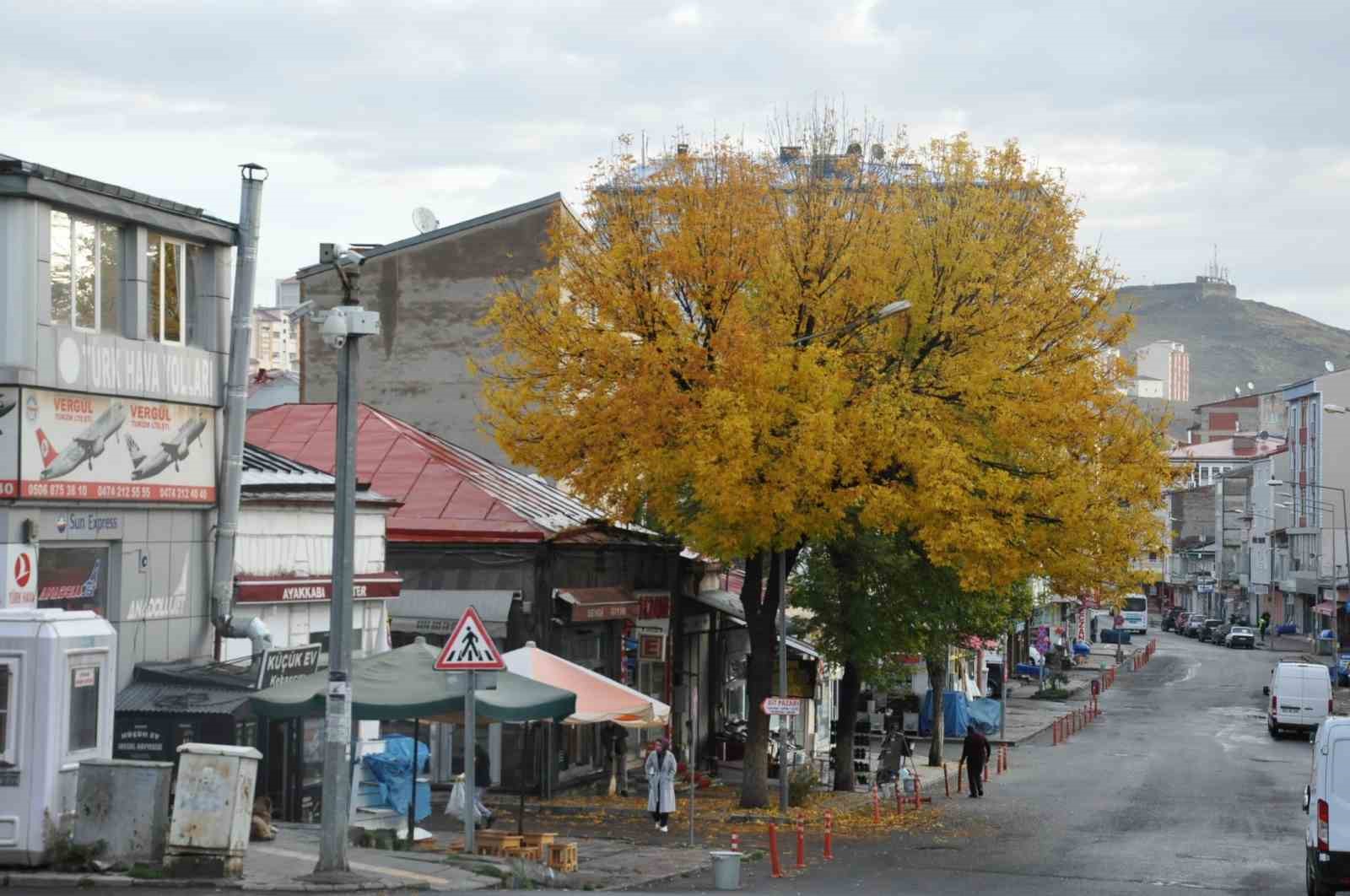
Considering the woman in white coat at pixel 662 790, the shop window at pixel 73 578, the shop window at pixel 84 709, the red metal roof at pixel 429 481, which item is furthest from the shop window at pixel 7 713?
the red metal roof at pixel 429 481

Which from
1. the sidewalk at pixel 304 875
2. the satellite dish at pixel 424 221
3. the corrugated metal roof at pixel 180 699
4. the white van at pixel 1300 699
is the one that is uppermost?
the satellite dish at pixel 424 221

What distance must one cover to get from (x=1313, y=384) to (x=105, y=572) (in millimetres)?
101405

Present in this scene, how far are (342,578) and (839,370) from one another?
39.8 feet

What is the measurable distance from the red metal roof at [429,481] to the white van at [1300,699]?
25710mm

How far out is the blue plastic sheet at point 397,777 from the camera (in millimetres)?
25344

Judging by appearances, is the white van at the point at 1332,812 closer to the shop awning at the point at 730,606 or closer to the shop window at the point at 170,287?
the shop window at the point at 170,287

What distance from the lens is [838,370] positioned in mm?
28156

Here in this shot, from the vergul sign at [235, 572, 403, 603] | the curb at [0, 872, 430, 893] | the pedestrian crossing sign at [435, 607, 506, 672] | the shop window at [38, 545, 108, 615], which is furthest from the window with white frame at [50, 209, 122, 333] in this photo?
the curb at [0, 872, 430, 893]

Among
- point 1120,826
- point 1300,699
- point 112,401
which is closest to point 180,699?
point 112,401

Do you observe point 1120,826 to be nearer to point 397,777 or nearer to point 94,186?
point 397,777

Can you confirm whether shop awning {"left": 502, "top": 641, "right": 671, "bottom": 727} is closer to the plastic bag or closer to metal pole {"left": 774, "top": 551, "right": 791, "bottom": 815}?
the plastic bag

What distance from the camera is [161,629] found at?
874 inches

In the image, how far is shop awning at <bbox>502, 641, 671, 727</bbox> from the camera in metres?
24.0

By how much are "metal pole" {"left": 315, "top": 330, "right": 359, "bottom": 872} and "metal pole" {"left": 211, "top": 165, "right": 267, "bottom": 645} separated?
4758 mm
